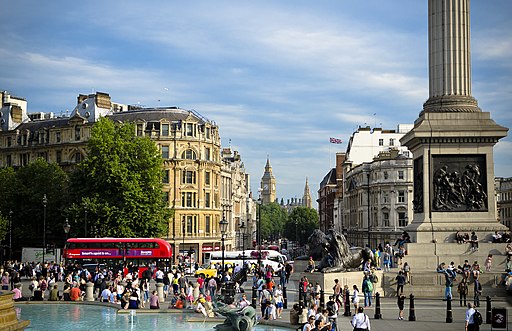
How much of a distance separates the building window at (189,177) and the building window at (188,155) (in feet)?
5.26

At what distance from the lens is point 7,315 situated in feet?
50.3

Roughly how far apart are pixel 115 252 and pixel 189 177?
29085 millimetres

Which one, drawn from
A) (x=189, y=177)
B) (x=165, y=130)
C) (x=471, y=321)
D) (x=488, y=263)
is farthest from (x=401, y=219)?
(x=471, y=321)

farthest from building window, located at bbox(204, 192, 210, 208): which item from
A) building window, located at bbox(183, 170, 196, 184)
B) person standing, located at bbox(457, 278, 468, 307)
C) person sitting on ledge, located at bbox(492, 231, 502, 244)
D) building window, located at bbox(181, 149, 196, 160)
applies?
person standing, located at bbox(457, 278, 468, 307)

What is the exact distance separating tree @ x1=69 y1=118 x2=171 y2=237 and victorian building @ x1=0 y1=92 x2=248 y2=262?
12927mm

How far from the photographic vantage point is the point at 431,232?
32062 millimetres

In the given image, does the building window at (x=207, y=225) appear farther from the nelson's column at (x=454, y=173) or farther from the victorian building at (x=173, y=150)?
the nelson's column at (x=454, y=173)

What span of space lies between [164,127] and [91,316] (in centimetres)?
5219

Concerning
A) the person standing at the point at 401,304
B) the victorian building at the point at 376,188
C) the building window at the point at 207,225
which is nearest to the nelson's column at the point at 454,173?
the person standing at the point at 401,304

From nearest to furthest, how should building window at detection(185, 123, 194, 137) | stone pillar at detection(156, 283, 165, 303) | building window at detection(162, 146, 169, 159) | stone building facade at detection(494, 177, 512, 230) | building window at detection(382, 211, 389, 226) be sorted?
1. stone pillar at detection(156, 283, 165, 303)
2. building window at detection(162, 146, 169, 159)
3. building window at detection(185, 123, 194, 137)
4. building window at detection(382, 211, 389, 226)
5. stone building facade at detection(494, 177, 512, 230)

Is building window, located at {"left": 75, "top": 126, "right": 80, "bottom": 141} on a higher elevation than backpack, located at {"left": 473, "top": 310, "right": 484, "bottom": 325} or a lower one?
higher

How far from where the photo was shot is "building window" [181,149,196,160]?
3105 inches

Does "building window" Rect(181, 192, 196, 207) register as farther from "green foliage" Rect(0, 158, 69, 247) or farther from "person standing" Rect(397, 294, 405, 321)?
"person standing" Rect(397, 294, 405, 321)

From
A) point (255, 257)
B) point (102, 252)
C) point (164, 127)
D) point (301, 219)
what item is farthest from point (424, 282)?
point (301, 219)
